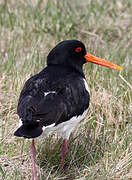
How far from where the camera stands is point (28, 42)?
23.6 ft

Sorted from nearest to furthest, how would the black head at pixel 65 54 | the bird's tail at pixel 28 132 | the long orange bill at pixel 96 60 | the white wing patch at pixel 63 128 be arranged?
1. the bird's tail at pixel 28 132
2. the white wing patch at pixel 63 128
3. the black head at pixel 65 54
4. the long orange bill at pixel 96 60

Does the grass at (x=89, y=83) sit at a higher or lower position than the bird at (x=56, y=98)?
lower

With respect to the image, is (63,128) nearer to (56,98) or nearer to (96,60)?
(56,98)

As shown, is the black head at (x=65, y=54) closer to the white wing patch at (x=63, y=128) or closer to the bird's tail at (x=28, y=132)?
the white wing patch at (x=63, y=128)

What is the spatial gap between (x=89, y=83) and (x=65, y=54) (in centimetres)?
78

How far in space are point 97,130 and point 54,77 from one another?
3.26ft

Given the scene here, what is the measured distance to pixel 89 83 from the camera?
5508mm

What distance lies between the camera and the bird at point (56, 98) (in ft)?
12.8

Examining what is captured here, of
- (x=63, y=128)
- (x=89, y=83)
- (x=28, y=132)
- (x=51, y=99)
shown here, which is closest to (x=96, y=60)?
(x=89, y=83)

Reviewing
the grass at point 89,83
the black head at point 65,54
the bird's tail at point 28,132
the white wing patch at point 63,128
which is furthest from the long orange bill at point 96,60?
the bird's tail at point 28,132

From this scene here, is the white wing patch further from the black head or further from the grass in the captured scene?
the black head

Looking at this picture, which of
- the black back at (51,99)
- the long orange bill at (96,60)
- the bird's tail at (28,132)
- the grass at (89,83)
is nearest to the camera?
the bird's tail at (28,132)

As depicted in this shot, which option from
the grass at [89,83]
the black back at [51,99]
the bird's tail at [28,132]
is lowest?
the grass at [89,83]

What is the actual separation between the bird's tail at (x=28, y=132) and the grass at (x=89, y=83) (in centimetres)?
48
